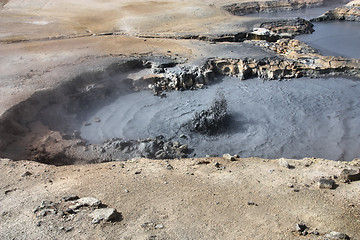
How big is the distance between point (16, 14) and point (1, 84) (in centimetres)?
888

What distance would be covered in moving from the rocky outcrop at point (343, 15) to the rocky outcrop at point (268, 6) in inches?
97.1

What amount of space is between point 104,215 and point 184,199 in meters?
1.19

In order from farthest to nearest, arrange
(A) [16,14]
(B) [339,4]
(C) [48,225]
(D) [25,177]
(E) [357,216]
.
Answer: (B) [339,4] < (A) [16,14] < (D) [25,177] < (E) [357,216] < (C) [48,225]

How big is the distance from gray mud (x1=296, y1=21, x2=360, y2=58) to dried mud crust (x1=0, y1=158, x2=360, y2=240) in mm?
7351

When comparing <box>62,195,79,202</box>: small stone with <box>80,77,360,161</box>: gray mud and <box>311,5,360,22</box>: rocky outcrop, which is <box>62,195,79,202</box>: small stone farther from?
<box>311,5,360,22</box>: rocky outcrop

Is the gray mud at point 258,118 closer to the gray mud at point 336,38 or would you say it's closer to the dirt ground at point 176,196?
the dirt ground at point 176,196

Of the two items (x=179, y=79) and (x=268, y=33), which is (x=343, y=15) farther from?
(x=179, y=79)

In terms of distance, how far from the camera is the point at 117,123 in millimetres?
8312

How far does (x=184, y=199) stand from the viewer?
4836 millimetres

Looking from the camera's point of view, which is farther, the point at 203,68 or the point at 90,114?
the point at 203,68

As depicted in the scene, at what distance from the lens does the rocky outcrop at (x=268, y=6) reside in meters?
18.1

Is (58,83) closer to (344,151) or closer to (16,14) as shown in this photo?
(344,151)

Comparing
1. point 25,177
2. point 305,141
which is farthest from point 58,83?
point 305,141

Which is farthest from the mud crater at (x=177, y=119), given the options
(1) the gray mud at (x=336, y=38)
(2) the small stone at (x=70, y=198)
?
(1) the gray mud at (x=336, y=38)
